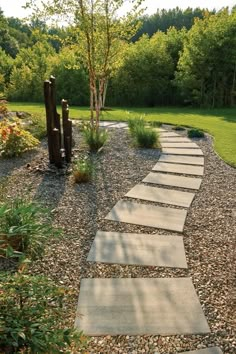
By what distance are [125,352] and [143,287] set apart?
0.51 meters

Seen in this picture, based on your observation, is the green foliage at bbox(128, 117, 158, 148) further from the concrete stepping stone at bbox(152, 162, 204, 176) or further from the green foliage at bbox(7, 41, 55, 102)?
the green foliage at bbox(7, 41, 55, 102)

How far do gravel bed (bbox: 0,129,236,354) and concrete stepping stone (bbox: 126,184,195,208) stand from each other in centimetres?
10

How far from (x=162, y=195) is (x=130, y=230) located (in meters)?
0.93

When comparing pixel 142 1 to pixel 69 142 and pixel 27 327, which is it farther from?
pixel 27 327

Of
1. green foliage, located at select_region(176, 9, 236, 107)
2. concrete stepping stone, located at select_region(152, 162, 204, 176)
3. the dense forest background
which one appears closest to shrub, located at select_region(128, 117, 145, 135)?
concrete stepping stone, located at select_region(152, 162, 204, 176)

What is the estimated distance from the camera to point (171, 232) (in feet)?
9.21

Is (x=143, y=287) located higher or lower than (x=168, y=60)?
lower

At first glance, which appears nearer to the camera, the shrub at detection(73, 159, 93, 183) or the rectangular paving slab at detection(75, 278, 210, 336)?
the rectangular paving slab at detection(75, 278, 210, 336)

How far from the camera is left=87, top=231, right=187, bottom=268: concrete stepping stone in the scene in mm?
2353

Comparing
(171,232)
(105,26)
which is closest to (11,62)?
(105,26)

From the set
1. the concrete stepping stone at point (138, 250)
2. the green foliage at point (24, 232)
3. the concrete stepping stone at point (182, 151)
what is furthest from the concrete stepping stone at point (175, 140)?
the green foliage at point (24, 232)

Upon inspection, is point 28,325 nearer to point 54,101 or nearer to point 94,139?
point 54,101

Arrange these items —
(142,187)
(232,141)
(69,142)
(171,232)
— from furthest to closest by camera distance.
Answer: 1. (232,141)
2. (69,142)
3. (142,187)
4. (171,232)

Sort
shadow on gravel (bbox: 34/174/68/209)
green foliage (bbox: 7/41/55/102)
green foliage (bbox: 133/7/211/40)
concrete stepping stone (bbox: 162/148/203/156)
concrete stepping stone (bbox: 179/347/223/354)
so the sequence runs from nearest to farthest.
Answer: concrete stepping stone (bbox: 179/347/223/354) < shadow on gravel (bbox: 34/174/68/209) < concrete stepping stone (bbox: 162/148/203/156) < green foliage (bbox: 7/41/55/102) < green foliage (bbox: 133/7/211/40)
